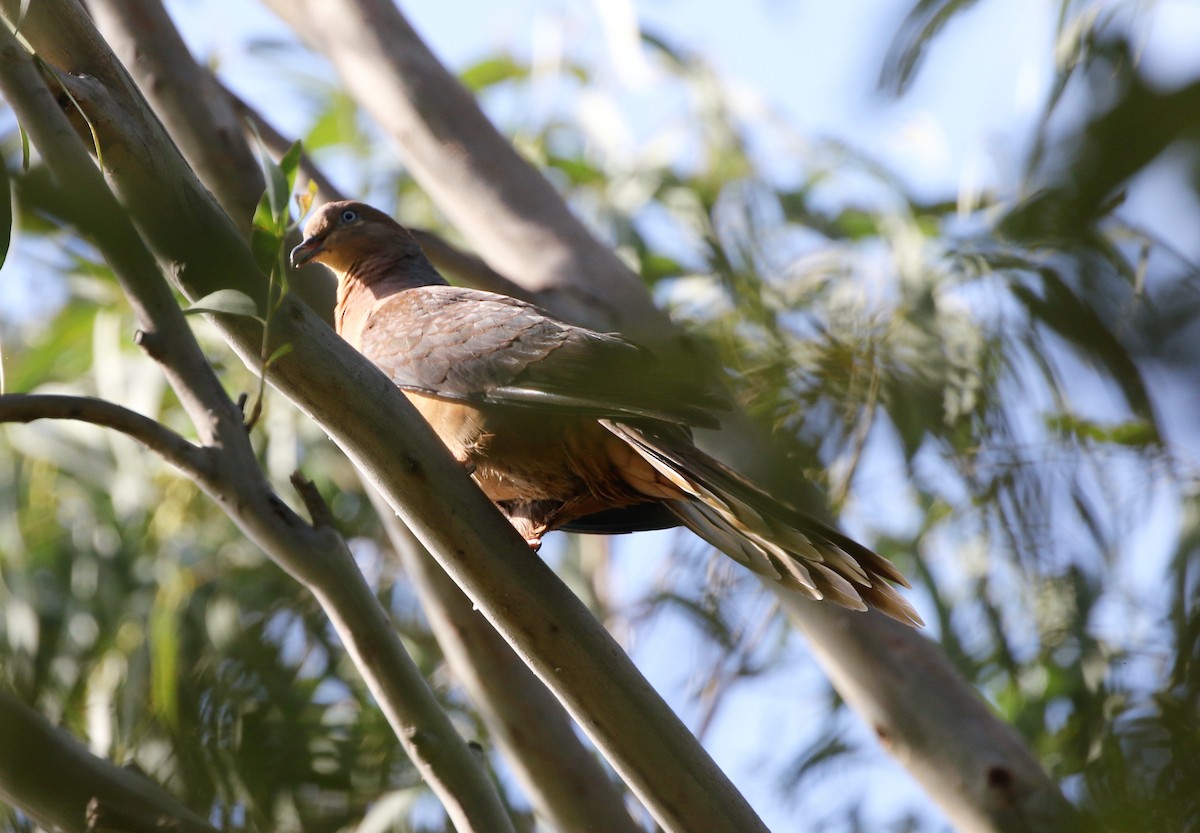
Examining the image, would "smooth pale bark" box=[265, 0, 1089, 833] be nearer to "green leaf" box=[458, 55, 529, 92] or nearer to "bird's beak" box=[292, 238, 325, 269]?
"bird's beak" box=[292, 238, 325, 269]

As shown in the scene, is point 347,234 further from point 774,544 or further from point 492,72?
point 774,544

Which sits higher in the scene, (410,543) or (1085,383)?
(410,543)

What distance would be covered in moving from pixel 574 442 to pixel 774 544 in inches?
20.2

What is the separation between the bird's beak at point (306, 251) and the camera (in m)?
3.62

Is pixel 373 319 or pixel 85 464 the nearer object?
pixel 373 319

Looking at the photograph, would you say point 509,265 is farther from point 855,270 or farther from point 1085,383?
point 1085,383

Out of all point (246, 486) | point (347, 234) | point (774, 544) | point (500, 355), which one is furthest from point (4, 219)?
point (347, 234)

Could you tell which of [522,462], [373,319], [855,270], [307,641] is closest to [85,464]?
[307,641]

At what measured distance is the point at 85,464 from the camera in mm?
4805

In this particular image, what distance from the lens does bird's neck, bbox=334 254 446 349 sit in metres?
3.67

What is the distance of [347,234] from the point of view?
3.95 m

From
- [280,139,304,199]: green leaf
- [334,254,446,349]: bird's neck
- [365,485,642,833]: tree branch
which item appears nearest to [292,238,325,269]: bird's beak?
[334,254,446,349]: bird's neck

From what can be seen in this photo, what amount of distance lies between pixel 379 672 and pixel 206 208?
3.41 ft

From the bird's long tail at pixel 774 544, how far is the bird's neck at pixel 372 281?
52.0 inches
